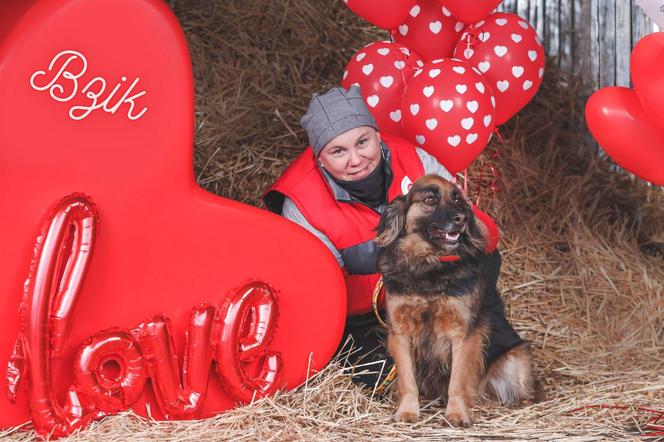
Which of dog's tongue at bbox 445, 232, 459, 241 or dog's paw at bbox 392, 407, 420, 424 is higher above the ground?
dog's tongue at bbox 445, 232, 459, 241

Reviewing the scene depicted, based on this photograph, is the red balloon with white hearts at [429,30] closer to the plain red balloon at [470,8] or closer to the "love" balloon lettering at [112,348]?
the plain red balloon at [470,8]

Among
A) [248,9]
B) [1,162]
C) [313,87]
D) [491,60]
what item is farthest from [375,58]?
[1,162]

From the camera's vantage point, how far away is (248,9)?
17.0 feet

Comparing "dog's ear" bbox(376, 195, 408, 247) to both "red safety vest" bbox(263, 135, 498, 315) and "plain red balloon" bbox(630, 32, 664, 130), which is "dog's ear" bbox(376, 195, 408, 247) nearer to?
"red safety vest" bbox(263, 135, 498, 315)

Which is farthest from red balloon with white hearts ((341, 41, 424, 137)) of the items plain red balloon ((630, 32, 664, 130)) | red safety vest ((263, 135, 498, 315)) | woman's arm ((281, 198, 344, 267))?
plain red balloon ((630, 32, 664, 130))

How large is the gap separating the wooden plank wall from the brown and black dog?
2586mm

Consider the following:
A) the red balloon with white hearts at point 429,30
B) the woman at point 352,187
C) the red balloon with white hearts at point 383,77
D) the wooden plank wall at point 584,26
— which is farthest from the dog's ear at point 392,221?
the wooden plank wall at point 584,26

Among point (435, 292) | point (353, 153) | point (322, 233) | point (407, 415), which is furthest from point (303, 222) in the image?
point (407, 415)

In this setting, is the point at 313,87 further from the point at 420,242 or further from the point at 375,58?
the point at 420,242

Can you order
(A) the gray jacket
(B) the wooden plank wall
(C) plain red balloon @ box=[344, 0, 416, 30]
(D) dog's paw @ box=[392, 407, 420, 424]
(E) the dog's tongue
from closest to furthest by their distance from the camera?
1. (E) the dog's tongue
2. (D) dog's paw @ box=[392, 407, 420, 424]
3. (A) the gray jacket
4. (C) plain red balloon @ box=[344, 0, 416, 30]
5. (B) the wooden plank wall

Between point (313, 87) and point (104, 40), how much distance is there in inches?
80.0

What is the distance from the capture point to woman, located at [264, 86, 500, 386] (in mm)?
3570

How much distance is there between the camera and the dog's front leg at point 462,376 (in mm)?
3258

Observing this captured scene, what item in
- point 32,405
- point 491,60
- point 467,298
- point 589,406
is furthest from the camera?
point 491,60
